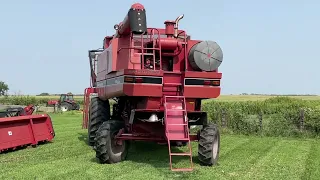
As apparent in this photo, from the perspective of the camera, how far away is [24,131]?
11.4 metres

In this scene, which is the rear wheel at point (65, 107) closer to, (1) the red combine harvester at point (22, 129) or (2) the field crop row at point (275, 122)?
(2) the field crop row at point (275, 122)

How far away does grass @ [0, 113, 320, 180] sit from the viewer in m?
7.62

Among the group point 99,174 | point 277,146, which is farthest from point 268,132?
point 99,174

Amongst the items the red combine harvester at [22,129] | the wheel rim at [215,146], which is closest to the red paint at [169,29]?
the wheel rim at [215,146]

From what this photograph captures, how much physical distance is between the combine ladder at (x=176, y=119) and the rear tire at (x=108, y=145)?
1.21m

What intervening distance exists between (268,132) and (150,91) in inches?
378

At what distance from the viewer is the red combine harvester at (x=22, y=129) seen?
10.6 m

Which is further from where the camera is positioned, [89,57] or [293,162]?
[89,57]

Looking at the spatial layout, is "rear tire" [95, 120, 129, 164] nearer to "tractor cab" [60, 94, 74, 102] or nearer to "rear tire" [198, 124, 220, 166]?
"rear tire" [198, 124, 220, 166]

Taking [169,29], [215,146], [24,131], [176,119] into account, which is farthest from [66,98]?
[176,119]

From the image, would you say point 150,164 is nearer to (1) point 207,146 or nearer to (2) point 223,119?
(1) point 207,146

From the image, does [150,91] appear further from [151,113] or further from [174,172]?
[174,172]

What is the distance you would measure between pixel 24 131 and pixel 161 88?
4864mm

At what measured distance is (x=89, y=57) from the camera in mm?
13469
